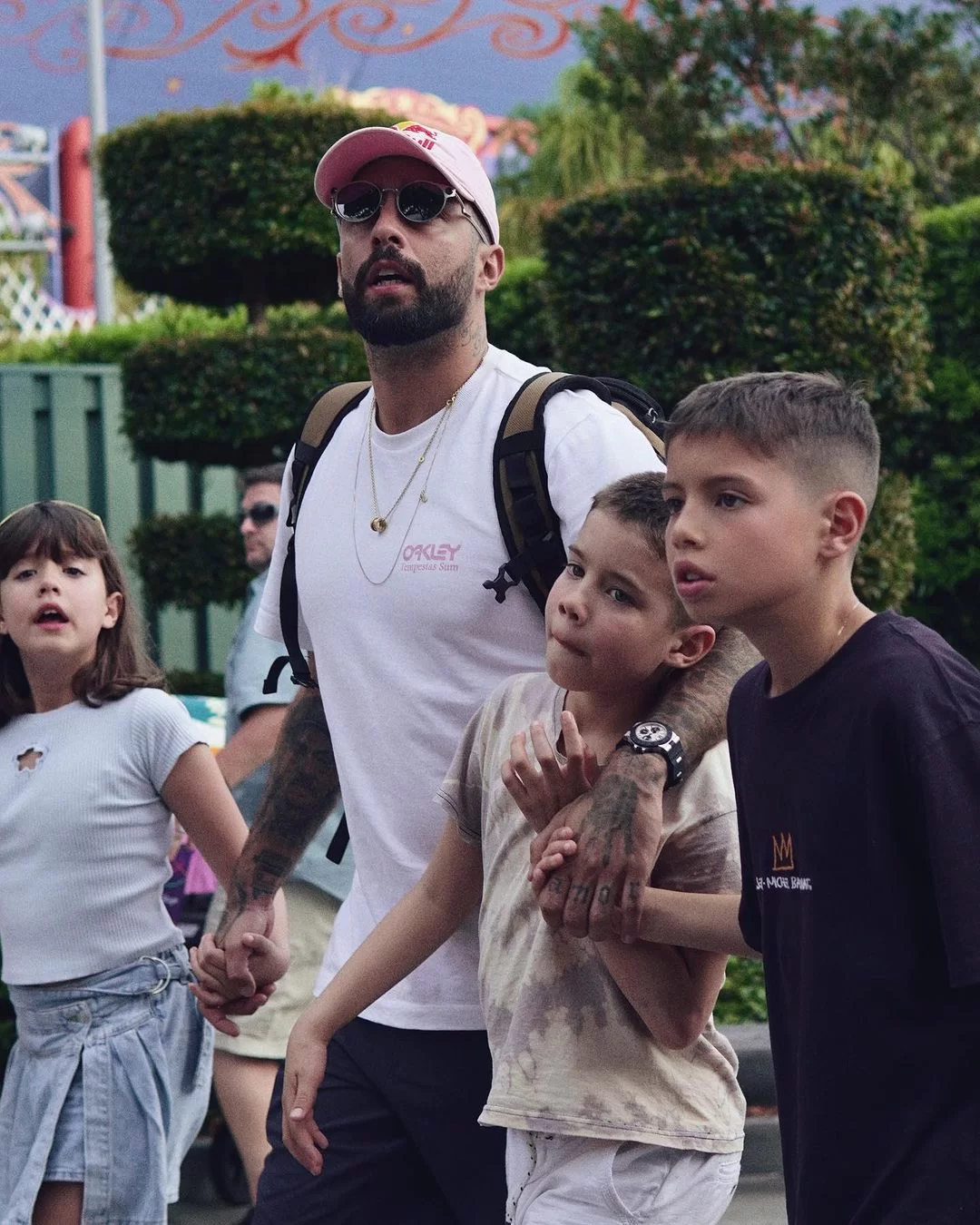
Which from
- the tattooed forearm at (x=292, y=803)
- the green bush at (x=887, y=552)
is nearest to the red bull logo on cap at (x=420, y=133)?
the tattooed forearm at (x=292, y=803)

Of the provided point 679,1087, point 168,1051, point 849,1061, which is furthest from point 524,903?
point 168,1051

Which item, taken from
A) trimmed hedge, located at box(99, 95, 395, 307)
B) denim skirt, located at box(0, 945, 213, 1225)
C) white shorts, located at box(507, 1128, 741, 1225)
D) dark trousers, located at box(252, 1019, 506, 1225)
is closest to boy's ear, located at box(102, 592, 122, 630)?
denim skirt, located at box(0, 945, 213, 1225)

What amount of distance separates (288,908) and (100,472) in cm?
720

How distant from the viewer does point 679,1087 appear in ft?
7.96

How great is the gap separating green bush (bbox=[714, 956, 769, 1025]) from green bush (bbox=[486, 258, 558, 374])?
4.93 metres

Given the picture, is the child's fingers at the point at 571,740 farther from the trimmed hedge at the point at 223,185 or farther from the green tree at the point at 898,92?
the green tree at the point at 898,92

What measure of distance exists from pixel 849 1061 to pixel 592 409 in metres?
1.22

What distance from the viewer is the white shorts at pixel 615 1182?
239 centimetres

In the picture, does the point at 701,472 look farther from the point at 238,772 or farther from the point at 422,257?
the point at 238,772

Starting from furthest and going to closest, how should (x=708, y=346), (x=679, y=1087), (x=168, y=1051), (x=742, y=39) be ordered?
(x=742, y=39), (x=708, y=346), (x=168, y=1051), (x=679, y=1087)

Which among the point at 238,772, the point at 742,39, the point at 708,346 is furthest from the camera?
the point at 742,39

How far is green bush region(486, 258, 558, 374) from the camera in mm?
10938

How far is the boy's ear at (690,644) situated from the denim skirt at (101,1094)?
1.72m

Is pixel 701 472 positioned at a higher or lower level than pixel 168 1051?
higher
